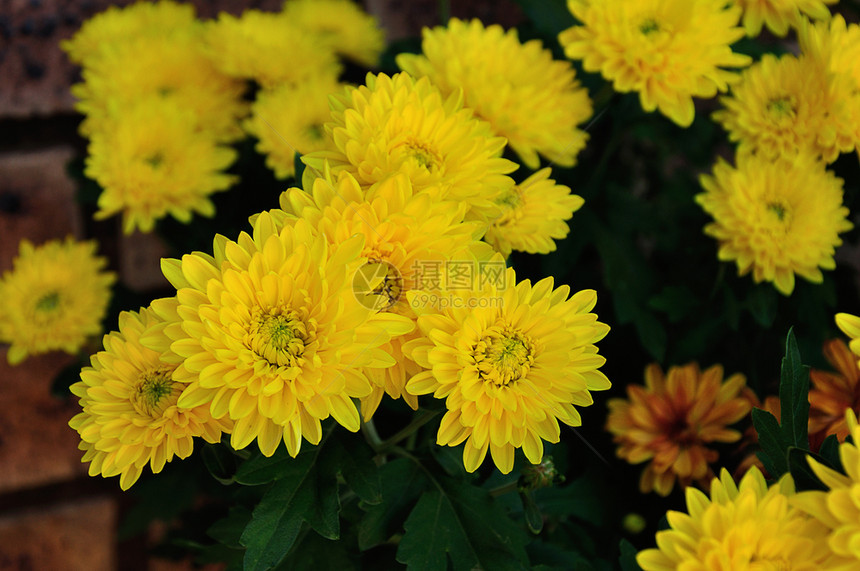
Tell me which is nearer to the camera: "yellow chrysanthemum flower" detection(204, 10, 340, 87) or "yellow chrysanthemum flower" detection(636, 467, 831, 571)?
"yellow chrysanthemum flower" detection(636, 467, 831, 571)

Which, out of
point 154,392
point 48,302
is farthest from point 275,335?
point 48,302

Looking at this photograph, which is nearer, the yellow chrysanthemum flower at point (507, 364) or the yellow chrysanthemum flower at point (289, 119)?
the yellow chrysanthemum flower at point (507, 364)

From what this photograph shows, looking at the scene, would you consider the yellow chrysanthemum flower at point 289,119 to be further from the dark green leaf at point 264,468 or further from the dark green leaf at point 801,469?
the dark green leaf at point 801,469

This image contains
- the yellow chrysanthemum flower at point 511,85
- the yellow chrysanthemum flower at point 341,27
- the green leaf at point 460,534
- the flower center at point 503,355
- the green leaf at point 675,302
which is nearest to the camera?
the flower center at point 503,355

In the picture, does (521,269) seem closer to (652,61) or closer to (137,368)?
(652,61)

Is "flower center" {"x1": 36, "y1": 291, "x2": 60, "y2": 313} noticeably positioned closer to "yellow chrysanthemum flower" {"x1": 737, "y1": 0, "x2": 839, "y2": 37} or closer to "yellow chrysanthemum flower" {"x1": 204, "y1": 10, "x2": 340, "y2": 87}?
"yellow chrysanthemum flower" {"x1": 204, "y1": 10, "x2": 340, "y2": 87}

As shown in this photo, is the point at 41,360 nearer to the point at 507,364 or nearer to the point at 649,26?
the point at 507,364

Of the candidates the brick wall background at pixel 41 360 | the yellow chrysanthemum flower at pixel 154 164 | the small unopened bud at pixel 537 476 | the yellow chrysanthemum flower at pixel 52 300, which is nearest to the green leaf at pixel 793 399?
the small unopened bud at pixel 537 476

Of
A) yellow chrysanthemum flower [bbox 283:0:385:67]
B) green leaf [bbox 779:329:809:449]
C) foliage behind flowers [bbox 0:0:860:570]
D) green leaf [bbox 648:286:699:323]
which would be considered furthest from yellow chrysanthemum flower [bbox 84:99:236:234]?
green leaf [bbox 779:329:809:449]
